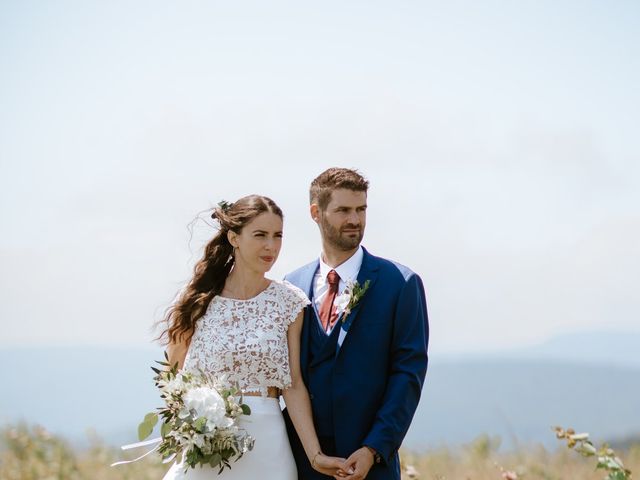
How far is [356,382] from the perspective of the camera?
592 centimetres

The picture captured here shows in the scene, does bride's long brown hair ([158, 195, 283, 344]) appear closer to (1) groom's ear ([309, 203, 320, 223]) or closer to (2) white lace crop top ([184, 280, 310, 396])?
(2) white lace crop top ([184, 280, 310, 396])

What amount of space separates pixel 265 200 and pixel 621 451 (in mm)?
5245

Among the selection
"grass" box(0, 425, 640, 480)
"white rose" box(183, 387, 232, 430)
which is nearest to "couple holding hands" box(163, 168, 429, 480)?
"white rose" box(183, 387, 232, 430)

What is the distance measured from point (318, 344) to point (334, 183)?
1064 millimetres

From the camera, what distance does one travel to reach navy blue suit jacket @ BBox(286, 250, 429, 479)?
5.84 m

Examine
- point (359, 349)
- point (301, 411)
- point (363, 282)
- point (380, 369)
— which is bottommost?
point (301, 411)

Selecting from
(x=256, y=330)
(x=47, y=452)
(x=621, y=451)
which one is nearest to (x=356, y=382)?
(x=256, y=330)

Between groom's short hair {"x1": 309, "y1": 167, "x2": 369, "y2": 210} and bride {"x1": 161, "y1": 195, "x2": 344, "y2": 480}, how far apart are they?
31cm

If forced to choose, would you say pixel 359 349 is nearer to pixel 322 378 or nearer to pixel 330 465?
pixel 322 378

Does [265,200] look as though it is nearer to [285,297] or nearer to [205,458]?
[285,297]

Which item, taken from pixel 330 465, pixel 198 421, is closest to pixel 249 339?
pixel 198 421

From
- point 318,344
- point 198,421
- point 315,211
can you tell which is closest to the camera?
point 198,421

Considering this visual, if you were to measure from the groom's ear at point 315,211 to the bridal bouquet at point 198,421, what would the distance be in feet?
4.26

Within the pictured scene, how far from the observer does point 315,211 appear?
632cm
